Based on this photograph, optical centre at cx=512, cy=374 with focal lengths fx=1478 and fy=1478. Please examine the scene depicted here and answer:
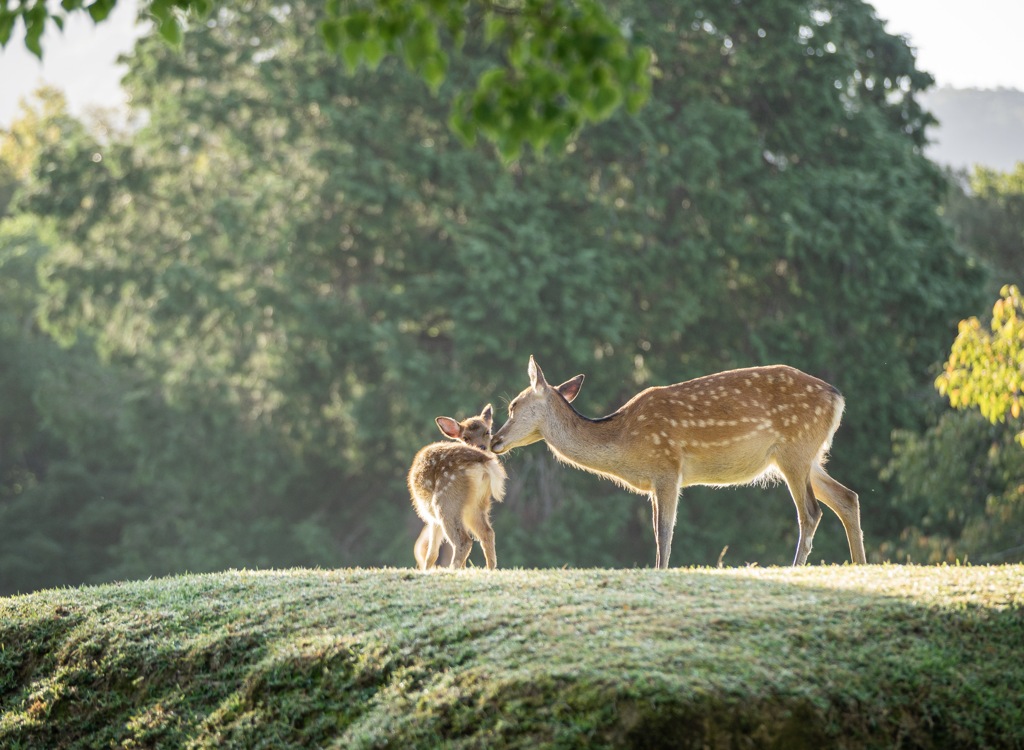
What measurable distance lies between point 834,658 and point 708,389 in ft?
16.6

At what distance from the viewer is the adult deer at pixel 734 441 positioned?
38.9 feet

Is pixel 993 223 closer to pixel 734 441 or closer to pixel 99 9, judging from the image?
pixel 734 441

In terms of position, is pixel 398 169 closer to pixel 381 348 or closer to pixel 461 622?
pixel 381 348

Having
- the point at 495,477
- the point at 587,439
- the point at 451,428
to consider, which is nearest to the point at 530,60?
the point at 587,439

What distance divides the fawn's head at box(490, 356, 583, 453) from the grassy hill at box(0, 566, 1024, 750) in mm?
2714

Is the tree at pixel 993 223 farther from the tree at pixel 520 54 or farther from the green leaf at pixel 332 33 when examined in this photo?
the green leaf at pixel 332 33

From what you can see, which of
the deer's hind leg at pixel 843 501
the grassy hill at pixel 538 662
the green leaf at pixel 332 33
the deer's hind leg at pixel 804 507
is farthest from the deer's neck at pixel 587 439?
the green leaf at pixel 332 33

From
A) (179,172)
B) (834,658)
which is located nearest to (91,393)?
(179,172)

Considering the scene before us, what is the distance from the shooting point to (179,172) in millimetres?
29141

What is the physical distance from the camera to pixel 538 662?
7105 millimetres

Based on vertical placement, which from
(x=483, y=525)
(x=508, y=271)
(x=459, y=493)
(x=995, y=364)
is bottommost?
(x=483, y=525)

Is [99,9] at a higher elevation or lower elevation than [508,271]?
→ lower

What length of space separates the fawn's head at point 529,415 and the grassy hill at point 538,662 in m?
2.71

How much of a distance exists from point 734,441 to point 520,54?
6.25m
